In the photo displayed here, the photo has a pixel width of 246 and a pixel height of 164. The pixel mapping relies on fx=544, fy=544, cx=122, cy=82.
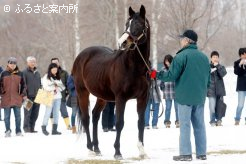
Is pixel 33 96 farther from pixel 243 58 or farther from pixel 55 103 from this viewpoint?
pixel 243 58

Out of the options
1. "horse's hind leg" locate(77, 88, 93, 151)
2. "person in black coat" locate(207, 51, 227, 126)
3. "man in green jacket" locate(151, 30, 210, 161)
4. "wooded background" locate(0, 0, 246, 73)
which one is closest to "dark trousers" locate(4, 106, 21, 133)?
"horse's hind leg" locate(77, 88, 93, 151)

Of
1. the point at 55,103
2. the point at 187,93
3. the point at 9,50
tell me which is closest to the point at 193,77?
the point at 187,93

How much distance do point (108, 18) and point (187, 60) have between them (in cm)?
2627

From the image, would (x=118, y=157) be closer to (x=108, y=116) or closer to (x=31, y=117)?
(x=108, y=116)

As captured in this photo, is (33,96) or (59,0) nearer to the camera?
(33,96)

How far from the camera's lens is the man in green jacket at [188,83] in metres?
7.80

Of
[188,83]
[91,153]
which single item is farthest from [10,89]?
[188,83]

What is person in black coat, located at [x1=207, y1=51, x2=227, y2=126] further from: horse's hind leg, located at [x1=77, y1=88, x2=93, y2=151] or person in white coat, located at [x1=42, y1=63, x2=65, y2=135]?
horse's hind leg, located at [x1=77, y1=88, x2=93, y2=151]

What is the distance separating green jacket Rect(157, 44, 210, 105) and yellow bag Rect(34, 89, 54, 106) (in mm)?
6280

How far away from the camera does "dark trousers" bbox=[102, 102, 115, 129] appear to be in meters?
13.5

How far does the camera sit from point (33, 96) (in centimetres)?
1438

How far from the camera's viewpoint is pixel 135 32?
8195mm

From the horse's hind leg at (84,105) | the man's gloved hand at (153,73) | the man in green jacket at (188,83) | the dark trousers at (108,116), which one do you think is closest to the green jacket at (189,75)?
the man in green jacket at (188,83)

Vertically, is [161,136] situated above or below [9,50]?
below
